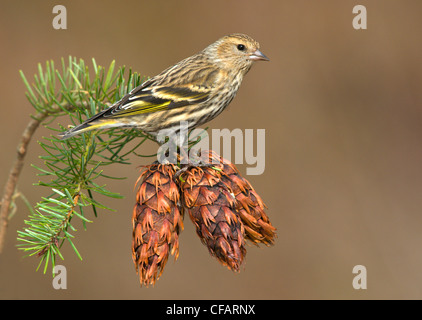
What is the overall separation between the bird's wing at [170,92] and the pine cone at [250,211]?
59 cm

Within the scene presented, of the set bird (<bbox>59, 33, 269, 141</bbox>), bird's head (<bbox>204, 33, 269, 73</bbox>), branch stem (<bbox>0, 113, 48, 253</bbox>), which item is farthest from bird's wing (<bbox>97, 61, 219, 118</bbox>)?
branch stem (<bbox>0, 113, 48, 253</bbox>)

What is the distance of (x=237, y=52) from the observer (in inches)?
98.3

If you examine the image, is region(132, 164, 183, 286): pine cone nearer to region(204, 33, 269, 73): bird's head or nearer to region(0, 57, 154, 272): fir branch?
region(0, 57, 154, 272): fir branch

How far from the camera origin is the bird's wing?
2.08 meters

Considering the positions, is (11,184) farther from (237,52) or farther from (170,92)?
(237,52)

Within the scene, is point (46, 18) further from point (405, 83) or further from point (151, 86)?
point (405, 83)

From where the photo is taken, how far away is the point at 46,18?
3568 millimetres

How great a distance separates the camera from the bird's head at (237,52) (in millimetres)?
2461

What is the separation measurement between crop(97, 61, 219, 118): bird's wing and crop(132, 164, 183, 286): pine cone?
533 mm

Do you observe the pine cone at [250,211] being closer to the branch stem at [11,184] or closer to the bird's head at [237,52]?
the branch stem at [11,184]

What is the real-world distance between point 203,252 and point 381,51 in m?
1.98

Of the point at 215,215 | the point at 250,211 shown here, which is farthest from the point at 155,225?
the point at 250,211

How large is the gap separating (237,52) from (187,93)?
40 centimetres

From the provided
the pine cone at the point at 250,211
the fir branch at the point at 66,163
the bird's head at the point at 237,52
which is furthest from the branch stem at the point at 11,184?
the bird's head at the point at 237,52
